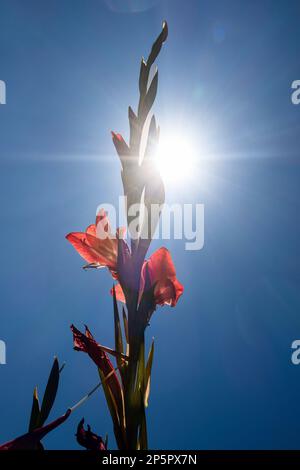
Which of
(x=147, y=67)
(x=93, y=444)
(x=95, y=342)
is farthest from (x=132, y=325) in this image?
(x=147, y=67)

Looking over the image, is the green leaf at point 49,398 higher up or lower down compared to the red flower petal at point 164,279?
lower down

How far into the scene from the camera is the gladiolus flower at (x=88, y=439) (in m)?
0.76

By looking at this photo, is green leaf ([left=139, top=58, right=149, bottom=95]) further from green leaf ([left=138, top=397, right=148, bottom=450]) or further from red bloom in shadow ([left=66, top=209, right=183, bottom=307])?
green leaf ([left=138, top=397, right=148, bottom=450])

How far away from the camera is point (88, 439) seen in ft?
2.51

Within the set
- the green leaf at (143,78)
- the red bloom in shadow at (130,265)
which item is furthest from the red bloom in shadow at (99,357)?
the green leaf at (143,78)

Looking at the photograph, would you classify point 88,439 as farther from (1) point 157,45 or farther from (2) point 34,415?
(1) point 157,45

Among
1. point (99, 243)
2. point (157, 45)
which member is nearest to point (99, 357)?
point (99, 243)

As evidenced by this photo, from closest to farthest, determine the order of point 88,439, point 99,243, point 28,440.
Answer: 1. point 28,440
2. point 88,439
3. point 99,243

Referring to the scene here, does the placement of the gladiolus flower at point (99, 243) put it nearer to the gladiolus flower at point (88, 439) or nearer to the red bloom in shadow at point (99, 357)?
the red bloom in shadow at point (99, 357)

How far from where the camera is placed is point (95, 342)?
81 centimetres

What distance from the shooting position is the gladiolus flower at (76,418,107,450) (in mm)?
761

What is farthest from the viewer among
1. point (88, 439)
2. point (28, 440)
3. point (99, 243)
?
point (99, 243)

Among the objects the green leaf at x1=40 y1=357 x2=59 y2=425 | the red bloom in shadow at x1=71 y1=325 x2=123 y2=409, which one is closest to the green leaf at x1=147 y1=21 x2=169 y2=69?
the red bloom in shadow at x1=71 y1=325 x2=123 y2=409
